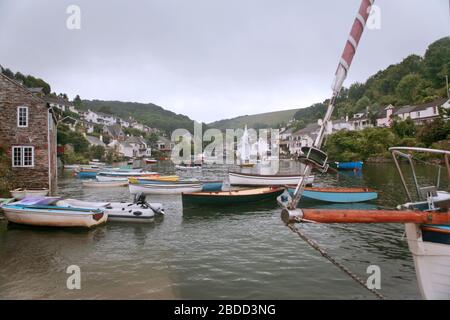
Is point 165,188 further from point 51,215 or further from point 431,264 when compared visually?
point 431,264

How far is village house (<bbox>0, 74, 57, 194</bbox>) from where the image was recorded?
21969 mm

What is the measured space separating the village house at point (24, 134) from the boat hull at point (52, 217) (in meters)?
7.73

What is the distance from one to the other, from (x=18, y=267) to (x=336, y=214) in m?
11.3

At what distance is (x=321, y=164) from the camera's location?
4.95 metres

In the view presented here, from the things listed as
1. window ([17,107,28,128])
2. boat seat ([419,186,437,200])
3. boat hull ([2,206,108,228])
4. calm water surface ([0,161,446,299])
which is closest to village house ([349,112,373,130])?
calm water surface ([0,161,446,299])

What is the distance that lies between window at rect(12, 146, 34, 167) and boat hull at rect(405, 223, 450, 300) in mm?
24373

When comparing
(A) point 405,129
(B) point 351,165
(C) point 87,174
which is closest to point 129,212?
(C) point 87,174

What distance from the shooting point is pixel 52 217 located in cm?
1506

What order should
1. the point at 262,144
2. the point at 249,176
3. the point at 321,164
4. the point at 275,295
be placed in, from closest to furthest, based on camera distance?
the point at 321,164 < the point at 275,295 < the point at 249,176 < the point at 262,144

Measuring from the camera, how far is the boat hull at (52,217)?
15.0 m

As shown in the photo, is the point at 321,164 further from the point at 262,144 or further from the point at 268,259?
the point at 262,144

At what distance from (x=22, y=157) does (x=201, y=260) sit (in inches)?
716

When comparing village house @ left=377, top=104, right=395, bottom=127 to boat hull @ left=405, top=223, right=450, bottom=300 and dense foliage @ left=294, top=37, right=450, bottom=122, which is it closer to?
dense foliage @ left=294, top=37, right=450, bottom=122

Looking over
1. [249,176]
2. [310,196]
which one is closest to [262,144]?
[249,176]
